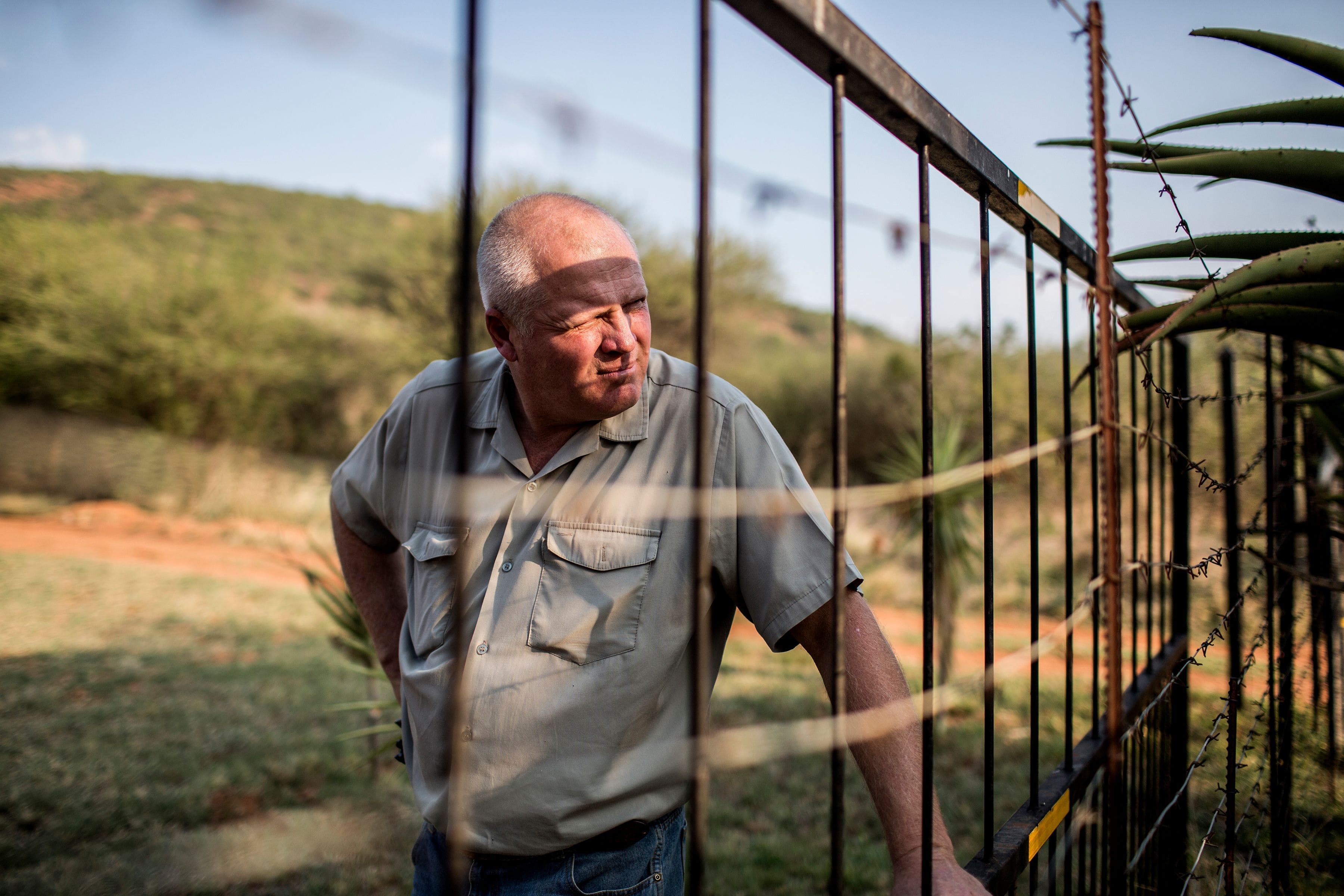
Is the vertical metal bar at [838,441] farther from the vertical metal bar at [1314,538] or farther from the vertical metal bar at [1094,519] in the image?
the vertical metal bar at [1314,538]

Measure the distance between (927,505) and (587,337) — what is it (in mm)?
778

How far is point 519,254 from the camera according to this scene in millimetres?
1725

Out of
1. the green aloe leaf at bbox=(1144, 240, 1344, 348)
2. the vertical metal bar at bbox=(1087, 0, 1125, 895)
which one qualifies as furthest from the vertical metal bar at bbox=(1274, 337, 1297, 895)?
the vertical metal bar at bbox=(1087, 0, 1125, 895)

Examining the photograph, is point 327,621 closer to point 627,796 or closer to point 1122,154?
point 627,796

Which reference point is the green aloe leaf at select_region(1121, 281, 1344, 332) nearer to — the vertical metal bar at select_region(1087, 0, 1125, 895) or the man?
the vertical metal bar at select_region(1087, 0, 1125, 895)

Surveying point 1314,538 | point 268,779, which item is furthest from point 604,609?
point 268,779

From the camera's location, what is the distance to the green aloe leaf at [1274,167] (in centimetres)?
135

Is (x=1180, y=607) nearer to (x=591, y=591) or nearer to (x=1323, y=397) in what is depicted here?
(x=1323, y=397)

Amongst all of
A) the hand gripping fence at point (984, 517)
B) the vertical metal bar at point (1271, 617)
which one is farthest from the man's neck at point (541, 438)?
the vertical metal bar at point (1271, 617)

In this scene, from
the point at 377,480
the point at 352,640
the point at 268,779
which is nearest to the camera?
the point at 377,480

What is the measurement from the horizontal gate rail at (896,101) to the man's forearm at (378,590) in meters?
1.67

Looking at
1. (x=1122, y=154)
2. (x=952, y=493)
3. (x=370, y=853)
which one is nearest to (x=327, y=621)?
(x=370, y=853)

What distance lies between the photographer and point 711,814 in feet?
14.3

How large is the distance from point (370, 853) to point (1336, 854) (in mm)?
4071
